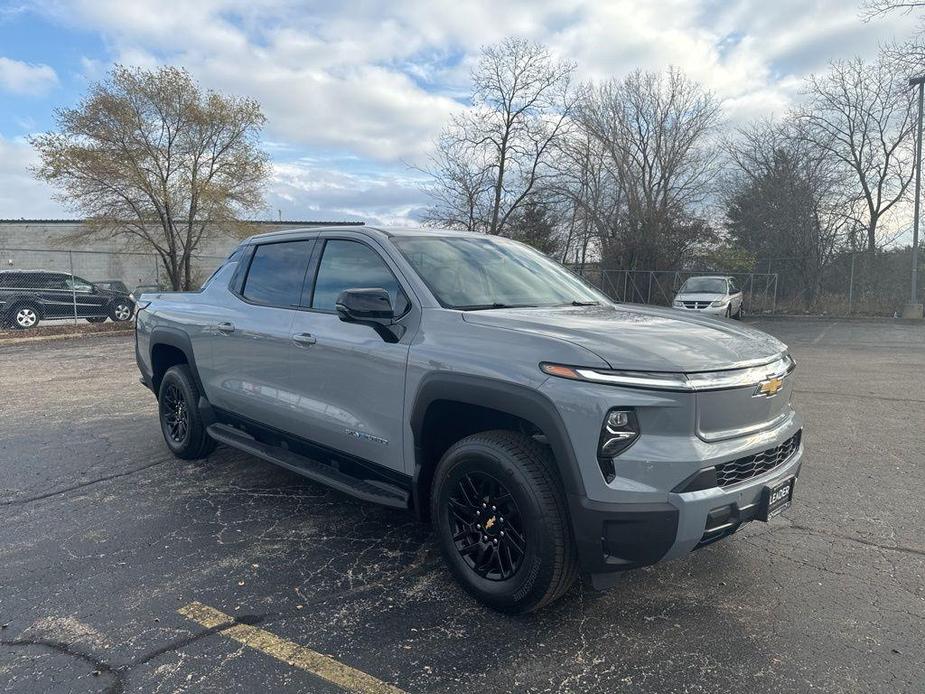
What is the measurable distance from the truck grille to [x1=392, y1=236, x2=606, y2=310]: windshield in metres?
1.41

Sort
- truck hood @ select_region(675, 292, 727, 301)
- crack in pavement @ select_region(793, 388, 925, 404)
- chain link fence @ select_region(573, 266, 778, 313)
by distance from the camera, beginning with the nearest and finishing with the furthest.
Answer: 1. crack in pavement @ select_region(793, 388, 925, 404)
2. truck hood @ select_region(675, 292, 727, 301)
3. chain link fence @ select_region(573, 266, 778, 313)

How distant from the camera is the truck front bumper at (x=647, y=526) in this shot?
2518 millimetres

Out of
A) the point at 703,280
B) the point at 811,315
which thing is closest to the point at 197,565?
the point at 703,280

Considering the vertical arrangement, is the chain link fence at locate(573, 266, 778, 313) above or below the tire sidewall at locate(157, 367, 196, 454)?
above

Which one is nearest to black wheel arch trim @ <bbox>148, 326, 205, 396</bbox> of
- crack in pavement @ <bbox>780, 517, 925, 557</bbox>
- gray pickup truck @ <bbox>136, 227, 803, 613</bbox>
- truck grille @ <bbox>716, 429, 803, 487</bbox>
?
gray pickup truck @ <bbox>136, 227, 803, 613</bbox>

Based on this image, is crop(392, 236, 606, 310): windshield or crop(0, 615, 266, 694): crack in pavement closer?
crop(0, 615, 266, 694): crack in pavement

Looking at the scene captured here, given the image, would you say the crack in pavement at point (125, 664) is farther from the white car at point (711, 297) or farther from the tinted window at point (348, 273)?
the white car at point (711, 297)

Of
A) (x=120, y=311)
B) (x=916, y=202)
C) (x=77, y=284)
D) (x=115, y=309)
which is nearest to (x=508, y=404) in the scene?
(x=77, y=284)

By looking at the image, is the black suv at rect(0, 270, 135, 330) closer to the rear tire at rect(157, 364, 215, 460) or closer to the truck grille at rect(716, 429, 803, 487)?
the rear tire at rect(157, 364, 215, 460)

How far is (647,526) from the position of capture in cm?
253

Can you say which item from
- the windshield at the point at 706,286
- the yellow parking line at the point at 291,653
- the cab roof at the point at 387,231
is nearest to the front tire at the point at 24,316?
the cab roof at the point at 387,231

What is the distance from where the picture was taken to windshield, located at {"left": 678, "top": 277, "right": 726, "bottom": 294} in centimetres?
2080

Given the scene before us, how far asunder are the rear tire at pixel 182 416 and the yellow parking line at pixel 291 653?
238 centimetres

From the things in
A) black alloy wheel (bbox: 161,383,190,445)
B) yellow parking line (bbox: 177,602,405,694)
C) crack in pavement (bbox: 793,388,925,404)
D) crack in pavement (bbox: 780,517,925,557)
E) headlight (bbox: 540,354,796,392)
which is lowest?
yellow parking line (bbox: 177,602,405,694)
